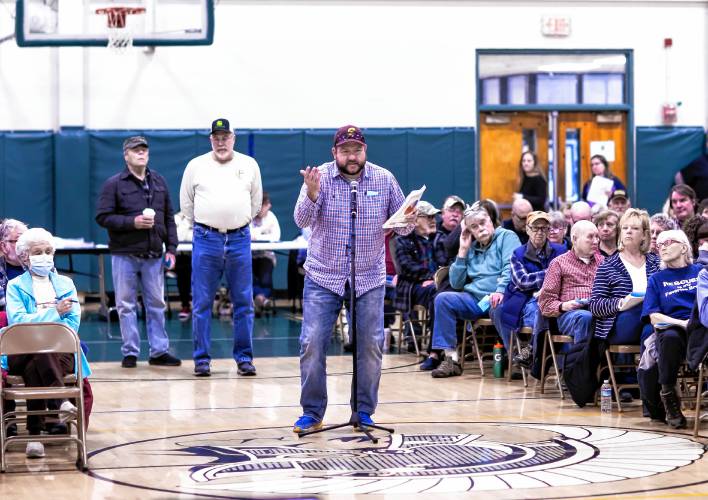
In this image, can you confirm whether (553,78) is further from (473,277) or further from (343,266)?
(343,266)

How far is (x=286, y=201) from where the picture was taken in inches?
658

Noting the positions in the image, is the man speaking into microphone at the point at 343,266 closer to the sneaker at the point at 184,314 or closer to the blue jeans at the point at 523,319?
the blue jeans at the point at 523,319

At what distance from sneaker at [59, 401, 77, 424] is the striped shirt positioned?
318 centimetres

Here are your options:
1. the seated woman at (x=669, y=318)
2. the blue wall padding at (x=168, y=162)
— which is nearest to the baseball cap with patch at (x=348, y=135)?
the seated woman at (x=669, y=318)

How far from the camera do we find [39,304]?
678cm

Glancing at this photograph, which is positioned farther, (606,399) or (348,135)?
(606,399)

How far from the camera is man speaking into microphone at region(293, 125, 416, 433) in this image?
22.2 feet

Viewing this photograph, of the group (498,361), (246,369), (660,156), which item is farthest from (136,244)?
(660,156)

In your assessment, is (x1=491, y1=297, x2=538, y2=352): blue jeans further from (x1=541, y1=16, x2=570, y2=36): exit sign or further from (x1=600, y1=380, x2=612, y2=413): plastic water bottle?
(x1=541, y1=16, x2=570, y2=36): exit sign

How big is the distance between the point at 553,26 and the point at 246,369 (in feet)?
30.5

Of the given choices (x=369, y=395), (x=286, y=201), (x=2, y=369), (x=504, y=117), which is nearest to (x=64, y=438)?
(x=2, y=369)

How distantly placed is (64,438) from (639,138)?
12516 millimetres

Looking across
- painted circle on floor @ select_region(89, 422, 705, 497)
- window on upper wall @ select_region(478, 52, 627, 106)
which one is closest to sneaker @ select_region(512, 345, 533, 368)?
painted circle on floor @ select_region(89, 422, 705, 497)

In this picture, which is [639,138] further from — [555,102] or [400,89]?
[400,89]
